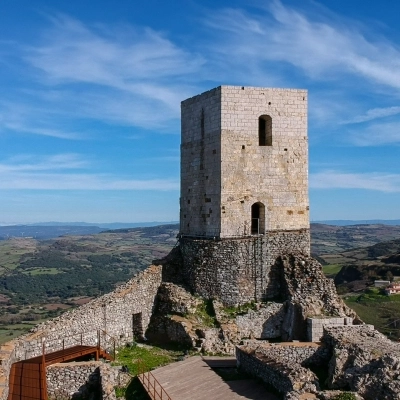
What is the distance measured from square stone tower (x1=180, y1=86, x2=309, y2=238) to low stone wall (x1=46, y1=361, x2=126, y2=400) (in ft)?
22.4

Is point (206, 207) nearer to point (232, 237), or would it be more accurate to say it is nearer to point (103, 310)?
point (232, 237)

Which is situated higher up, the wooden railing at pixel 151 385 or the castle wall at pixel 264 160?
the castle wall at pixel 264 160

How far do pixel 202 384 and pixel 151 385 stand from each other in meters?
1.44

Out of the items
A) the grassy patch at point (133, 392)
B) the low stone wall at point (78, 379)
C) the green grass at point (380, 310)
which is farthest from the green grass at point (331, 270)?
the low stone wall at point (78, 379)

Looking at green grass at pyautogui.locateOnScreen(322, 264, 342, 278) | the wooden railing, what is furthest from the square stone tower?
green grass at pyautogui.locateOnScreen(322, 264, 342, 278)

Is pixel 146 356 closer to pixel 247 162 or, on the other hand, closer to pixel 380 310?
pixel 247 162

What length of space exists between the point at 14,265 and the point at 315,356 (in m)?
175

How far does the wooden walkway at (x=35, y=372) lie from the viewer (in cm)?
1409

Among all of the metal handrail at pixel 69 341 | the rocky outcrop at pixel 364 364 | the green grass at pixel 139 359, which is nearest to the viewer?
the rocky outcrop at pixel 364 364

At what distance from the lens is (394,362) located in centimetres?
1370

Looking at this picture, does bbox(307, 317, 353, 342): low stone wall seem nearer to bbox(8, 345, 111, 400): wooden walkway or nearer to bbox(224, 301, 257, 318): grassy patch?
bbox(224, 301, 257, 318): grassy patch

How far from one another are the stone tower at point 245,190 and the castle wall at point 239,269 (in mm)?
37

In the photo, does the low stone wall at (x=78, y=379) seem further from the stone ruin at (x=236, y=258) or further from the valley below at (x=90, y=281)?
the valley below at (x=90, y=281)

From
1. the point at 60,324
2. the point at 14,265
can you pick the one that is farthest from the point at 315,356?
the point at 14,265
